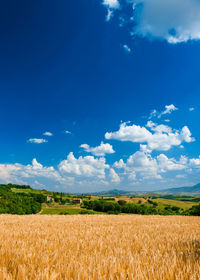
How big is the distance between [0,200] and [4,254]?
4552 inches

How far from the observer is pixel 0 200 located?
327 feet

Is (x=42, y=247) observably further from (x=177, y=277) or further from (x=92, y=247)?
(x=177, y=277)

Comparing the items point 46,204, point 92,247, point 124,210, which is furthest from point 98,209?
point 92,247

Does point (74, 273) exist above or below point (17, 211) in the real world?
above

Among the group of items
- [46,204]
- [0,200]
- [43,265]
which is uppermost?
[43,265]

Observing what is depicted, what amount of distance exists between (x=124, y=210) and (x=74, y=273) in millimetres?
115451

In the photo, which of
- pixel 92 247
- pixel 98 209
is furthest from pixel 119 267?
pixel 98 209

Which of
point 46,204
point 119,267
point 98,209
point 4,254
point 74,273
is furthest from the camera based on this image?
point 46,204

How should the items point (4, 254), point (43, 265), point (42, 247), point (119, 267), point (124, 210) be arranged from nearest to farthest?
1. point (119, 267)
2. point (43, 265)
3. point (4, 254)
4. point (42, 247)
5. point (124, 210)

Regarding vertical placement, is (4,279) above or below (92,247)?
above

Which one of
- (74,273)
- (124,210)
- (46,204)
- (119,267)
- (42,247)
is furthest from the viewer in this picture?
(46,204)

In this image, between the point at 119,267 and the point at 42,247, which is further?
the point at 42,247

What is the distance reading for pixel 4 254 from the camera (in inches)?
138

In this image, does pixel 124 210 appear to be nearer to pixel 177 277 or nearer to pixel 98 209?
pixel 98 209
